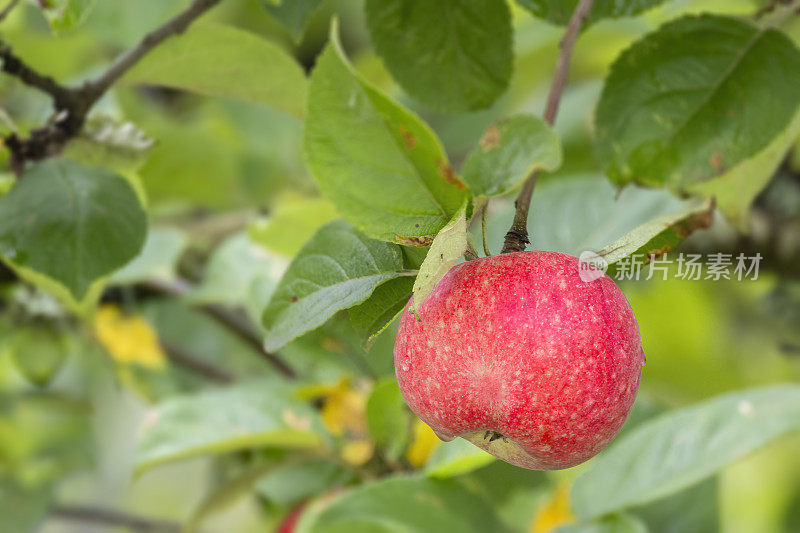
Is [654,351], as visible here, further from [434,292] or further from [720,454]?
[434,292]

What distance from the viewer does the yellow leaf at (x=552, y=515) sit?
1.10 meters

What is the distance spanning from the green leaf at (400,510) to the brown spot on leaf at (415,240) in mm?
431

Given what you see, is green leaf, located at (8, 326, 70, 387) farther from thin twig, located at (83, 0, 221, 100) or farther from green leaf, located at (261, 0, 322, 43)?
green leaf, located at (261, 0, 322, 43)

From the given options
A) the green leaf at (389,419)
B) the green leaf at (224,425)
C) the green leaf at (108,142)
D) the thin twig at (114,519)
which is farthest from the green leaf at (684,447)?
the thin twig at (114,519)

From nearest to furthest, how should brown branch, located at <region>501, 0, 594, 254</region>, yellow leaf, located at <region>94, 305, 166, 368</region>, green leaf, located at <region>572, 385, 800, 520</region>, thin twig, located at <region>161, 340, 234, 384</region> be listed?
brown branch, located at <region>501, 0, 594, 254</region>, green leaf, located at <region>572, 385, 800, 520</region>, yellow leaf, located at <region>94, 305, 166, 368</region>, thin twig, located at <region>161, 340, 234, 384</region>

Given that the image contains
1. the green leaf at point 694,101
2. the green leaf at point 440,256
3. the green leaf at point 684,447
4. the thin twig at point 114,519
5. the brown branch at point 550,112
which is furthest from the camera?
the thin twig at point 114,519

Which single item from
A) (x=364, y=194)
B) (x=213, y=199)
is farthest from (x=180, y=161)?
(x=364, y=194)

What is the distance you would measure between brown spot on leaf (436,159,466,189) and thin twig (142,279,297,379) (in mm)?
910

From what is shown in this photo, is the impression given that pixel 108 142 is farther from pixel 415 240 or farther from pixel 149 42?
pixel 415 240

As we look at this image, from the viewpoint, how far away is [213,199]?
161cm

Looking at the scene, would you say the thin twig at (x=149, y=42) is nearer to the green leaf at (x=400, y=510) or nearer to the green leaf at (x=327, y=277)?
the green leaf at (x=327, y=277)

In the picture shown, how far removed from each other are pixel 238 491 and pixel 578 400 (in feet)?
2.47

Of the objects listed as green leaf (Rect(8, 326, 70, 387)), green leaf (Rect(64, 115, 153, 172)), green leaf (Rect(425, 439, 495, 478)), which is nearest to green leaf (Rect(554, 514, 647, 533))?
green leaf (Rect(425, 439, 495, 478))

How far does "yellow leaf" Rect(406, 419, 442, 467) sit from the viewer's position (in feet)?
3.67
